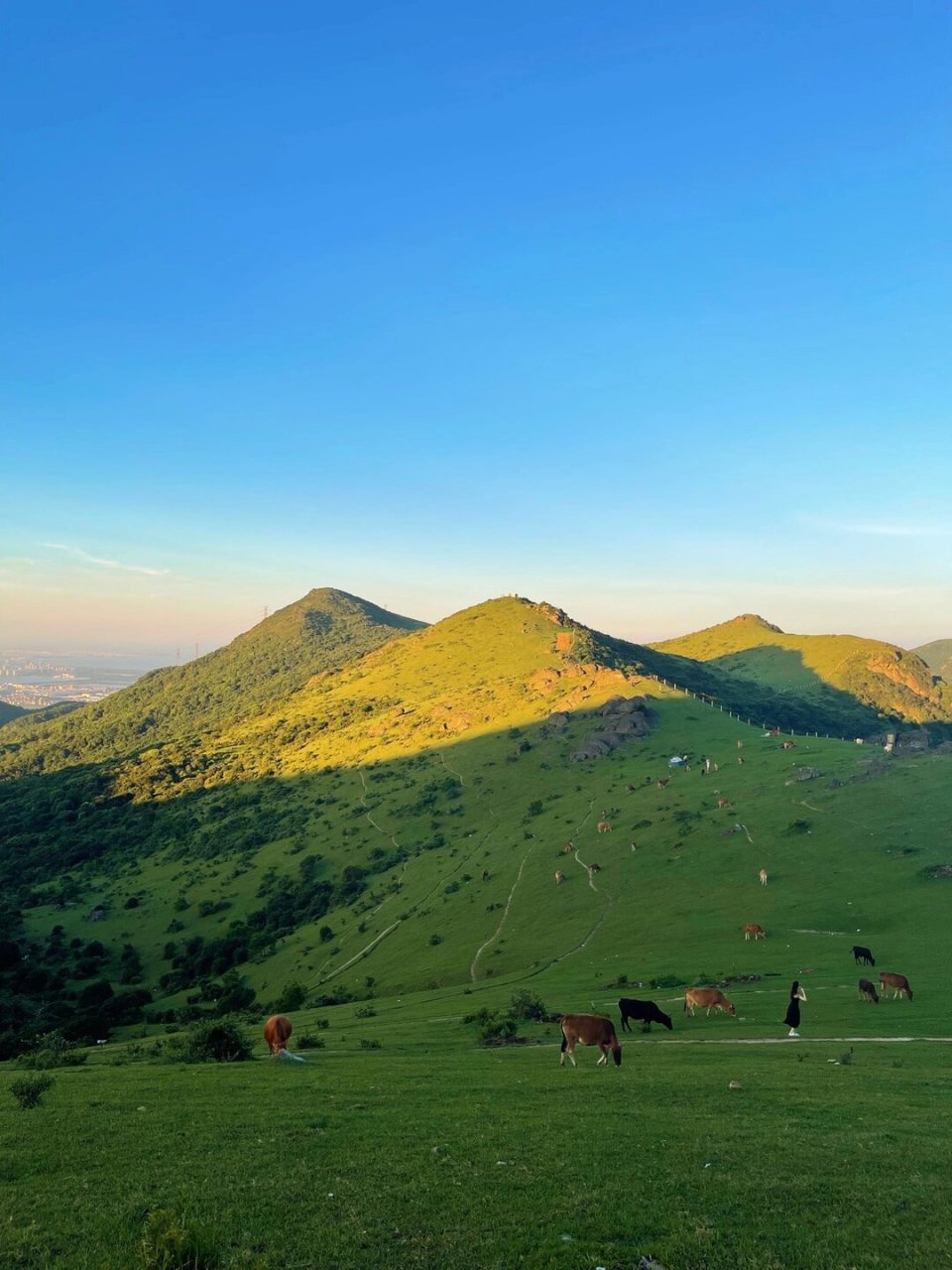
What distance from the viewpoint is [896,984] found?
108 feet

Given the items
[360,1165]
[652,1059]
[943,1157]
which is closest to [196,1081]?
[360,1165]

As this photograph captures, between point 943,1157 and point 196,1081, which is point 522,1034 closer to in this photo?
point 196,1081

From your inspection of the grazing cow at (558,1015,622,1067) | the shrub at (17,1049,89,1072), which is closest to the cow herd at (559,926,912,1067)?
the grazing cow at (558,1015,622,1067)

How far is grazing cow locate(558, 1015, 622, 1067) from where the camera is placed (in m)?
22.4

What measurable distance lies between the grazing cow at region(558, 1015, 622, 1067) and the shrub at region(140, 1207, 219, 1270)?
15608 millimetres

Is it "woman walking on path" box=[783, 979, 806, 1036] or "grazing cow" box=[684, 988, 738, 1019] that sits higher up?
"woman walking on path" box=[783, 979, 806, 1036]

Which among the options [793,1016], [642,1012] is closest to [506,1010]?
[642,1012]

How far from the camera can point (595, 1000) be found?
124 ft

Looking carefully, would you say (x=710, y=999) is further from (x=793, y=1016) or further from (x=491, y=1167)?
(x=491, y=1167)

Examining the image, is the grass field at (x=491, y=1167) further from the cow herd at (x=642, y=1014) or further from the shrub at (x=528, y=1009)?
the shrub at (x=528, y=1009)

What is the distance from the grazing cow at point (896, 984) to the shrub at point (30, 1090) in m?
34.7

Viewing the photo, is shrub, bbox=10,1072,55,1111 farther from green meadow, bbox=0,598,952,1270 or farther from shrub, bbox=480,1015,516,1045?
shrub, bbox=480,1015,516,1045

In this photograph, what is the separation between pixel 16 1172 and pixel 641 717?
120912mm

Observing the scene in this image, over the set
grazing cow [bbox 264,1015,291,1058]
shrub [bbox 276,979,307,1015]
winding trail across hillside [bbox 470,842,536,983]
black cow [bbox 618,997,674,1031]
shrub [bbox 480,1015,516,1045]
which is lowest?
shrub [bbox 276,979,307,1015]
